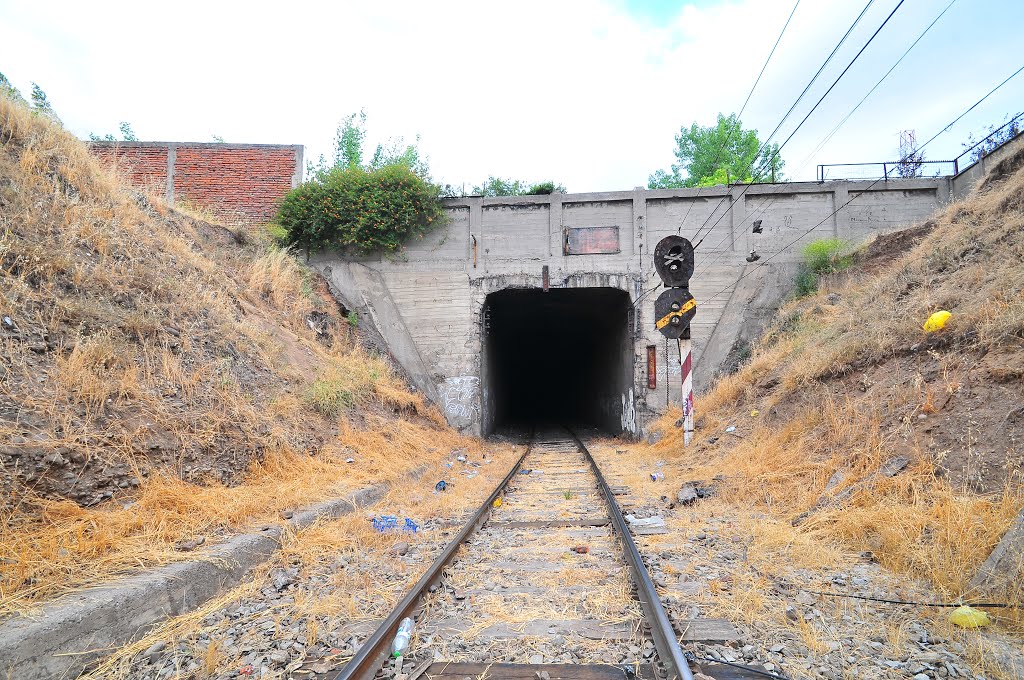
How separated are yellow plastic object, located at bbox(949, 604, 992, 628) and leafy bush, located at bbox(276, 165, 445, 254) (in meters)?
Result: 13.1

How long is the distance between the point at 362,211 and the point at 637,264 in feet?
23.0

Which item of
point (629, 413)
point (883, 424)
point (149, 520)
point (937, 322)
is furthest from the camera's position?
point (629, 413)

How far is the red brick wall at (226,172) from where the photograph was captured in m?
15.6

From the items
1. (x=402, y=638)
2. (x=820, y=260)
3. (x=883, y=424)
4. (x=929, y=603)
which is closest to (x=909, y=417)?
(x=883, y=424)

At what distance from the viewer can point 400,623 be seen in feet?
11.6

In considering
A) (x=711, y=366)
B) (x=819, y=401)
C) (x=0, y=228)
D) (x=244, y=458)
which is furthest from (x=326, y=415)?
(x=711, y=366)

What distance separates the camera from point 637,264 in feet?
48.2

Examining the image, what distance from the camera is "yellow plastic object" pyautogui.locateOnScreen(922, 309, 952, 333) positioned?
689cm

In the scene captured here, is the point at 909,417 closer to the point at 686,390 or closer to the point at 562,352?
the point at 686,390

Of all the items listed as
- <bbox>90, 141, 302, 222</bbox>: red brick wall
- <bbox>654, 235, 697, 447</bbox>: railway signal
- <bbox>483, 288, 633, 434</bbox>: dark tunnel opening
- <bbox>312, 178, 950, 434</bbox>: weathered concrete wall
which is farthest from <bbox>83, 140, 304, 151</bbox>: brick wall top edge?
<bbox>654, 235, 697, 447</bbox>: railway signal

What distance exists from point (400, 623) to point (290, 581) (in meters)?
1.35

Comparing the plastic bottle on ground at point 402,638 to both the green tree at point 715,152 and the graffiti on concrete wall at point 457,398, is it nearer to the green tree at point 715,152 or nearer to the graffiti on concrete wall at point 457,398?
the graffiti on concrete wall at point 457,398

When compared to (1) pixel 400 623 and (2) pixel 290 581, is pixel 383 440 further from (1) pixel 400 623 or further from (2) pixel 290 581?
(1) pixel 400 623

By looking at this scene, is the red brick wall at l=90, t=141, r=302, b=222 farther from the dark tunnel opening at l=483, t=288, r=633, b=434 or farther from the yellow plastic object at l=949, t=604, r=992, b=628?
the yellow plastic object at l=949, t=604, r=992, b=628
